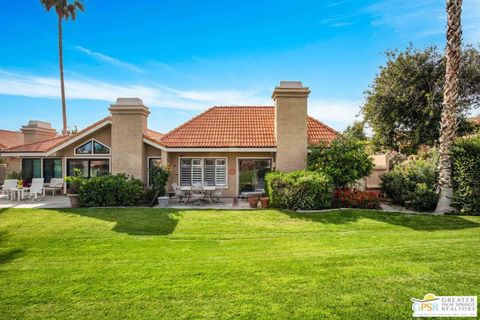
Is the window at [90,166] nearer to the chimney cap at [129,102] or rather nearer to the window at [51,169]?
the window at [51,169]

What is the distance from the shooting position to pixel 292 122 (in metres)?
15.8

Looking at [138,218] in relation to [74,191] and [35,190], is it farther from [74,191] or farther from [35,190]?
[35,190]

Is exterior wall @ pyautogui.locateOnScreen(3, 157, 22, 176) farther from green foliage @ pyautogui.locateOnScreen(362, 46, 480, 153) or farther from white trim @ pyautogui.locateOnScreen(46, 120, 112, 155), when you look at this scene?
green foliage @ pyautogui.locateOnScreen(362, 46, 480, 153)

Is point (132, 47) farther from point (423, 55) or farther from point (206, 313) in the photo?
point (423, 55)

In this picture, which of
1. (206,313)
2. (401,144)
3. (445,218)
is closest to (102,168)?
(206,313)

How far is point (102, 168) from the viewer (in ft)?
62.0

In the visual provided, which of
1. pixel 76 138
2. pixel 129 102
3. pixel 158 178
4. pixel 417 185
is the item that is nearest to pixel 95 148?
pixel 76 138

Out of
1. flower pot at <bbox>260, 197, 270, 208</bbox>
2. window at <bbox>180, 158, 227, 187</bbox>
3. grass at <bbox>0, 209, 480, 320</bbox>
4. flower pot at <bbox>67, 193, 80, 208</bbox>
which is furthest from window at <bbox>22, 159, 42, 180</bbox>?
flower pot at <bbox>260, 197, 270, 208</bbox>

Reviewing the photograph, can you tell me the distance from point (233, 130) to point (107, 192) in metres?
8.70

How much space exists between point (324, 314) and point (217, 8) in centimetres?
1618

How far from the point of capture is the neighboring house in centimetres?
1586

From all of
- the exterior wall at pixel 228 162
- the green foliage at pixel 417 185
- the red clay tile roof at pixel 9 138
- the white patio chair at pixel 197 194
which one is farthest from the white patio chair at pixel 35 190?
the green foliage at pixel 417 185

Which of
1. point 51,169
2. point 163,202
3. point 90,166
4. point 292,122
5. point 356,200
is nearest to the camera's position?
point 356,200

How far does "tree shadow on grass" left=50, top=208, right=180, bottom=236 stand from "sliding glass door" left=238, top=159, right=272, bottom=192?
5.69 meters
